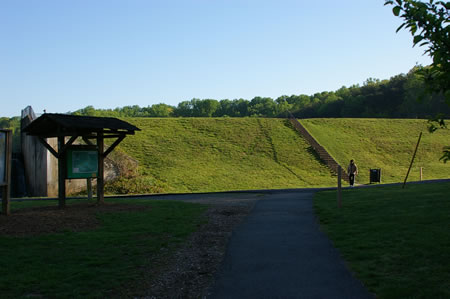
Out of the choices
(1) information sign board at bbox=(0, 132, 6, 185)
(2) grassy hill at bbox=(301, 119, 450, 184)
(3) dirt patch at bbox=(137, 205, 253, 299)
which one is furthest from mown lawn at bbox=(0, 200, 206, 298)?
(2) grassy hill at bbox=(301, 119, 450, 184)

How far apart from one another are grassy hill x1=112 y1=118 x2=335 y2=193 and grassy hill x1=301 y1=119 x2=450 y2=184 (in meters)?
3.50

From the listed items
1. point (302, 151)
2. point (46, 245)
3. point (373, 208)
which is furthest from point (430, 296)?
point (302, 151)

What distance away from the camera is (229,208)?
52.7 feet

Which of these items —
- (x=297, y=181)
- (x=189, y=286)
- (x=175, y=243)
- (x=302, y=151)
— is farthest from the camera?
(x=302, y=151)

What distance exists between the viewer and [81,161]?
16.4 metres

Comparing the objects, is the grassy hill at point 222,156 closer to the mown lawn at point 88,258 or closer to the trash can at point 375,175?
the trash can at point 375,175

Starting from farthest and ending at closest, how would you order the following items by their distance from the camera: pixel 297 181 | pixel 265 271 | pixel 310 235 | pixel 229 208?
pixel 297 181, pixel 229 208, pixel 310 235, pixel 265 271

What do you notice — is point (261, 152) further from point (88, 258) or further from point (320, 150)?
point (88, 258)

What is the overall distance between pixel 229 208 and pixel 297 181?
59.3 ft

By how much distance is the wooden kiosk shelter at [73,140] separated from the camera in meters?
15.3

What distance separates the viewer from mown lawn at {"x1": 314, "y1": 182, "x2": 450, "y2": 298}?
5762 mm

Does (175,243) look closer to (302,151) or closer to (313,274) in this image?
(313,274)

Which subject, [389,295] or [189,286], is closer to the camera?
[389,295]

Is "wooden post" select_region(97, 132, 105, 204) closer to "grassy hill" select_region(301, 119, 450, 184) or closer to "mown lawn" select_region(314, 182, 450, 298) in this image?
"mown lawn" select_region(314, 182, 450, 298)
